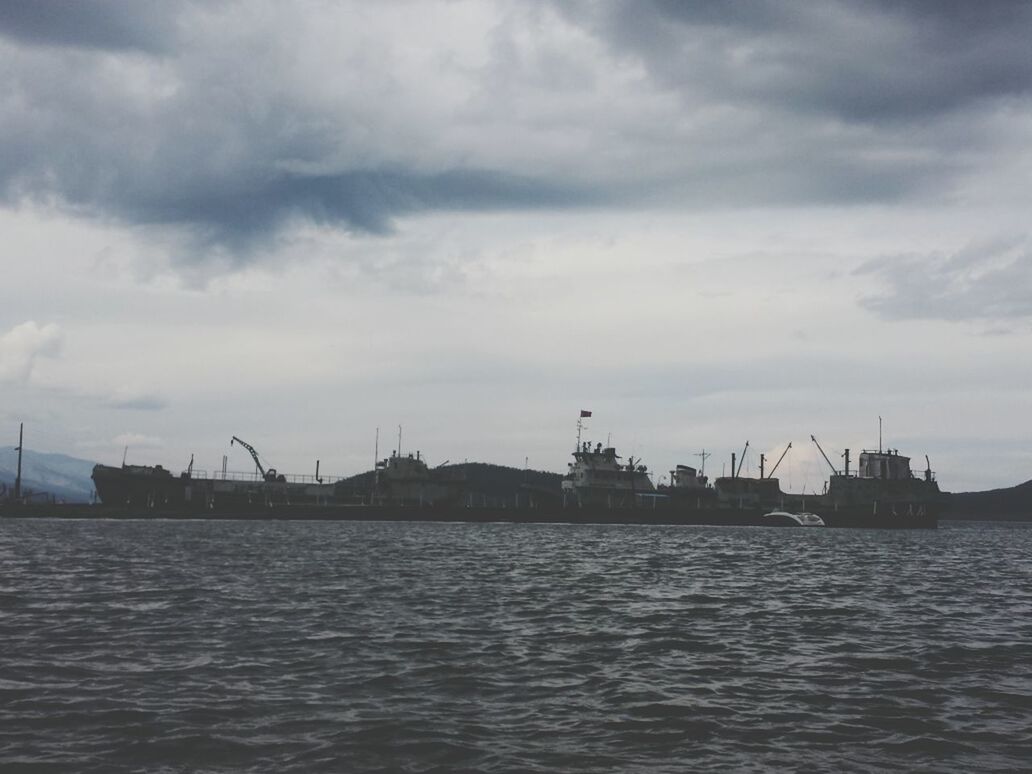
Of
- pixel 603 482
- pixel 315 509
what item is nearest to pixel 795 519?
pixel 603 482

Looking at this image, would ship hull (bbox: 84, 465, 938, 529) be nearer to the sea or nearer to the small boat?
the small boat

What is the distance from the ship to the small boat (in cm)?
33

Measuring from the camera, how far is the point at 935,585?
4169 centimetres

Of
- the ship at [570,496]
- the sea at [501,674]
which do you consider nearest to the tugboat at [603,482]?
the ship at [570,496]

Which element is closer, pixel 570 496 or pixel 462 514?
pixel 462 514

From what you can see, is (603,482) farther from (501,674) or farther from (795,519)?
(501,674)

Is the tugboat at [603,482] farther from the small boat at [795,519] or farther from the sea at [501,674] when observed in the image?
the sea at [501,674]

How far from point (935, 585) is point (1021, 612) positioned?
1028 centimetres

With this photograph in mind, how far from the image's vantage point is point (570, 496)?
146000mm

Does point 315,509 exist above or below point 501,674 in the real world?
above

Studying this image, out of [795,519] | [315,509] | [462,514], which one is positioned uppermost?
[315,509]

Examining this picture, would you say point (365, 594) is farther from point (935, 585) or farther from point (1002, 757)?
point (935, 585)

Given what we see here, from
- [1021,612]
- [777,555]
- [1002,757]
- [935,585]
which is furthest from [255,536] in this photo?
[1002,757]

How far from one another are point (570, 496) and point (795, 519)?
36624 mm
